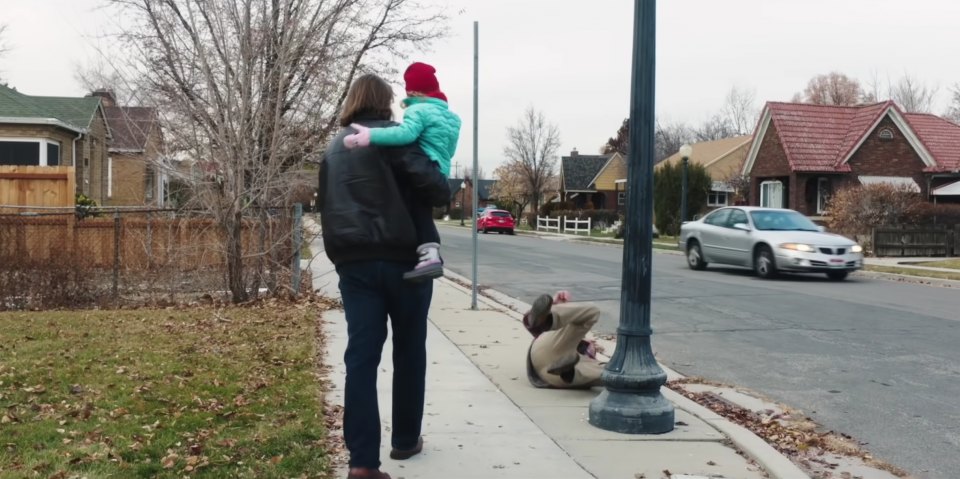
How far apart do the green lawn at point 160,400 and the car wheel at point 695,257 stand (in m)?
12.2

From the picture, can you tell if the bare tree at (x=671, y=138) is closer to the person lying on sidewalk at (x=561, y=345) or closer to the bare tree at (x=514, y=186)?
the bare tree at (x=514, y=186)

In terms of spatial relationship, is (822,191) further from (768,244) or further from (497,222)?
(497,222)

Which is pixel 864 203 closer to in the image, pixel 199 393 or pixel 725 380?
pixel 725 380

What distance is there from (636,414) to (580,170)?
6611cm

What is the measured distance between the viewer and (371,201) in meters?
4.22

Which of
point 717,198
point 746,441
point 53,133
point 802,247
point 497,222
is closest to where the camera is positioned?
point 746,441

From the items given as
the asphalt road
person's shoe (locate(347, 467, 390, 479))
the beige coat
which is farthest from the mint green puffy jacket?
the asphalt road

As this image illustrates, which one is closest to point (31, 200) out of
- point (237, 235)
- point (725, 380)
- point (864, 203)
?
point (237, 235)

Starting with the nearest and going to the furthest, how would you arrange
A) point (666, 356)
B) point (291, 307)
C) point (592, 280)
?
point (666, 356) < point (291, 307) < point (592, 280)

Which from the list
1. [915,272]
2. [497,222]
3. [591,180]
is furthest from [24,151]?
[591,180]

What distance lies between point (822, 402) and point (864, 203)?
2109cm

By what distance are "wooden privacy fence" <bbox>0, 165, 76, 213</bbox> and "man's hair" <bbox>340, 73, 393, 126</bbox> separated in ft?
47.9

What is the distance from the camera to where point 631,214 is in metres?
5.61

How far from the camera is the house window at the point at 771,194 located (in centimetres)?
3659
